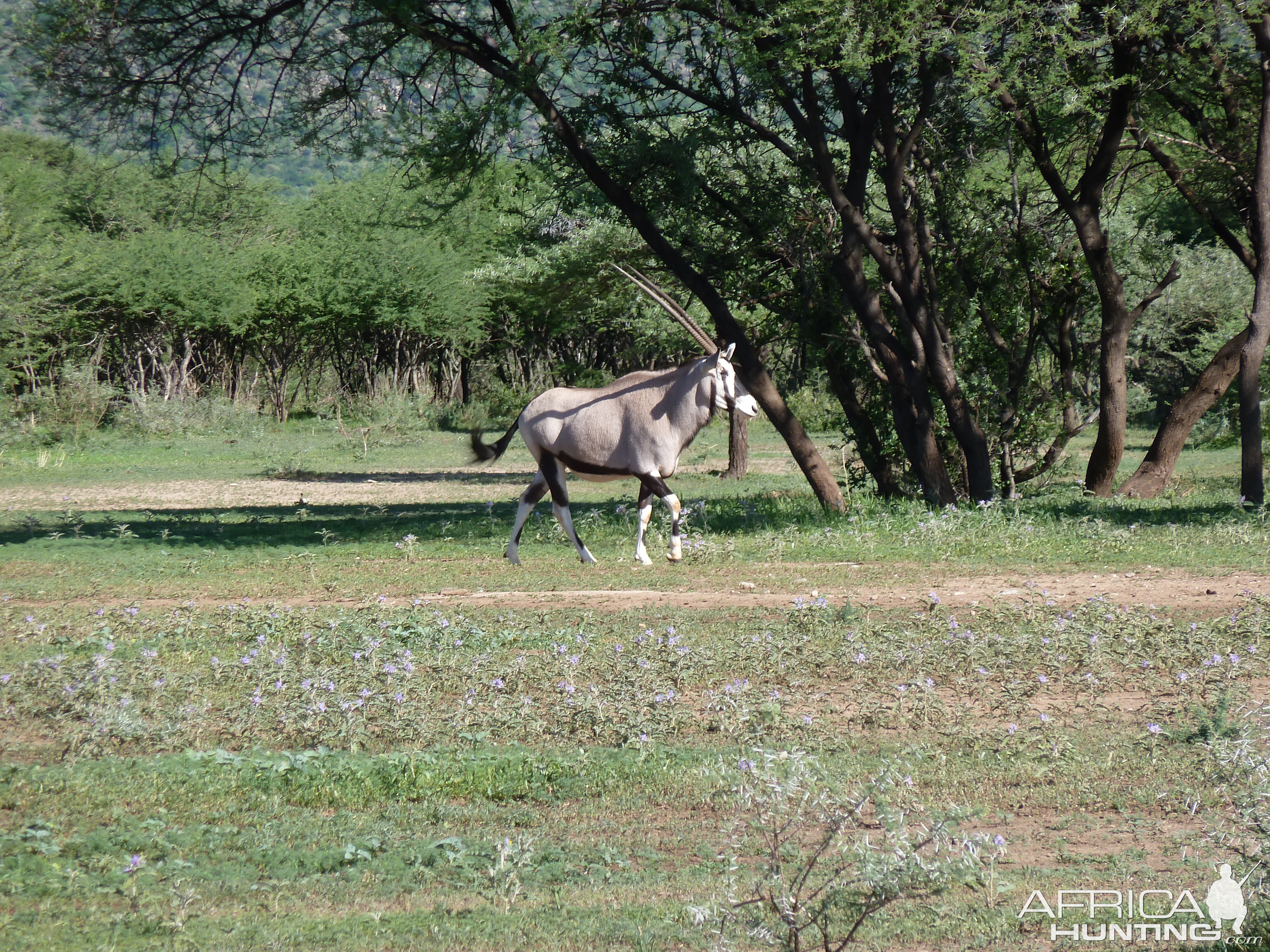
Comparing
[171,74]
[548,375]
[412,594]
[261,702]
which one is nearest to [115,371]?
[548,375]

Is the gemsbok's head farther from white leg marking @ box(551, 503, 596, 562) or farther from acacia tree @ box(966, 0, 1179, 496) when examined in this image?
acacia tree @ box(966, 0, 1179, 496)

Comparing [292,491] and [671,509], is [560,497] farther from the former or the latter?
[292,491]

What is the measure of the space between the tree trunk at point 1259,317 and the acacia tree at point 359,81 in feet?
16.6

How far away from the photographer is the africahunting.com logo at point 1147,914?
4.07 meters

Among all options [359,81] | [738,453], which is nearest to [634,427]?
[359,81]

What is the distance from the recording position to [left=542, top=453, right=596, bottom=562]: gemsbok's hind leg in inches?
514

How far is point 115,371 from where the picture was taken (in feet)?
156

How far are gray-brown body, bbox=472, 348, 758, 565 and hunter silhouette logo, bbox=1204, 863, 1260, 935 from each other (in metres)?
8.70

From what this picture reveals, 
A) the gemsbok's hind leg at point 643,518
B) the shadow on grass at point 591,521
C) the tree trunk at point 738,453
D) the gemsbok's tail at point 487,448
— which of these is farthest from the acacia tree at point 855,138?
the tree trunk at point 738,453

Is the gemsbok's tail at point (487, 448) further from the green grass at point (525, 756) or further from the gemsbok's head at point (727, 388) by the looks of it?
the green grass at point (525, 756)

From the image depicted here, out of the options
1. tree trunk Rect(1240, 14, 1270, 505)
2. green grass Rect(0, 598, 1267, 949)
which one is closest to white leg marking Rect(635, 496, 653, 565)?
green grass Rect(0, 598, 1267, 949)

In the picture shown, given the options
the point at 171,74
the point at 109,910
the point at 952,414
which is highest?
the point at 171,74

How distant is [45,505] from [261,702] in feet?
49.2

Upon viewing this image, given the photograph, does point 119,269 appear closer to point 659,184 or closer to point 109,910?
point 659,184
